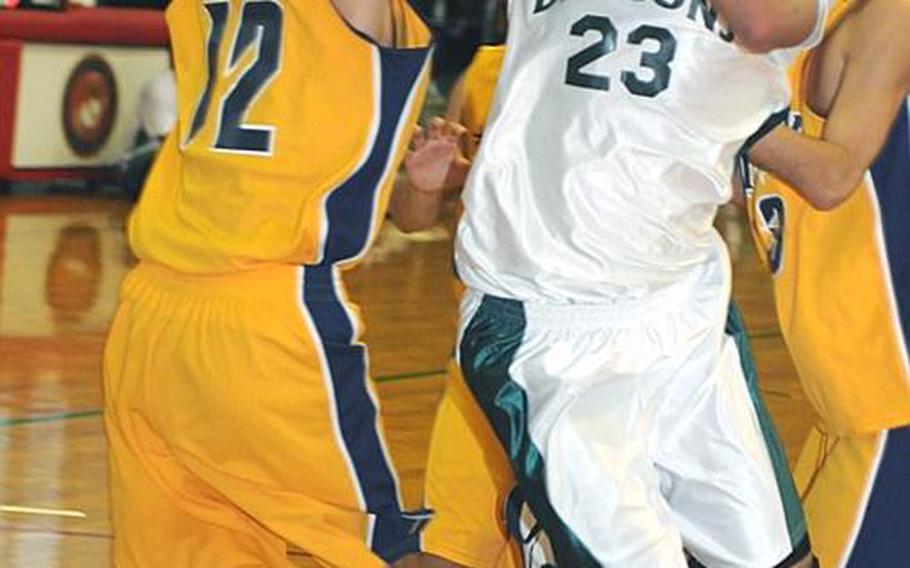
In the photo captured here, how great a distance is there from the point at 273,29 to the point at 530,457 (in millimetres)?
718

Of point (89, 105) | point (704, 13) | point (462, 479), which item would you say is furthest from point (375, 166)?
point (89, 105)

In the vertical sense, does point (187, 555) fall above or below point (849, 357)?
below

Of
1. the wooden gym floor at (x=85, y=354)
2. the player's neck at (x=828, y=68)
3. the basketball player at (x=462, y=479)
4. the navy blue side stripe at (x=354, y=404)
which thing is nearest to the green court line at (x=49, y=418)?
the wooden gym floor at (x=85, y=354)

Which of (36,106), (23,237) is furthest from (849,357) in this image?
(36,106)

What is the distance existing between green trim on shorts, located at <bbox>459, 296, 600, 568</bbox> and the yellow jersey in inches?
35.6

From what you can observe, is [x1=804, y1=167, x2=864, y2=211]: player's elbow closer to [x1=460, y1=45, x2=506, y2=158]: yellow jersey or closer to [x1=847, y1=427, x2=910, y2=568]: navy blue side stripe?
[x1=847, y1=427, x2=910, y2=568]: navy blue side stripe

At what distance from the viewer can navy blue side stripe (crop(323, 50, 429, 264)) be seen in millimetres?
2965

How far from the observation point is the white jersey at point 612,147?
2.75 meters

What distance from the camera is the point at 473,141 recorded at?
348cm

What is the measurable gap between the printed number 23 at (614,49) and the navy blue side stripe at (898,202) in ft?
2.09

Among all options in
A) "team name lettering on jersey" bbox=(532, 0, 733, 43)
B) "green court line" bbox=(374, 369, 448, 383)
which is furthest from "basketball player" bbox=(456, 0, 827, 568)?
"green court line" bbox=(374, 369, 448, 383)

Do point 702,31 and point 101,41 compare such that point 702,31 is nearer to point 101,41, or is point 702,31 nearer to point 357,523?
point 357,523

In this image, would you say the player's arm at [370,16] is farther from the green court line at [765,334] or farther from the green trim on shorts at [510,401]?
the green court line at [765,334]

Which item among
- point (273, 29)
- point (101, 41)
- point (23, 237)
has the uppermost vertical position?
point (273, 29)
